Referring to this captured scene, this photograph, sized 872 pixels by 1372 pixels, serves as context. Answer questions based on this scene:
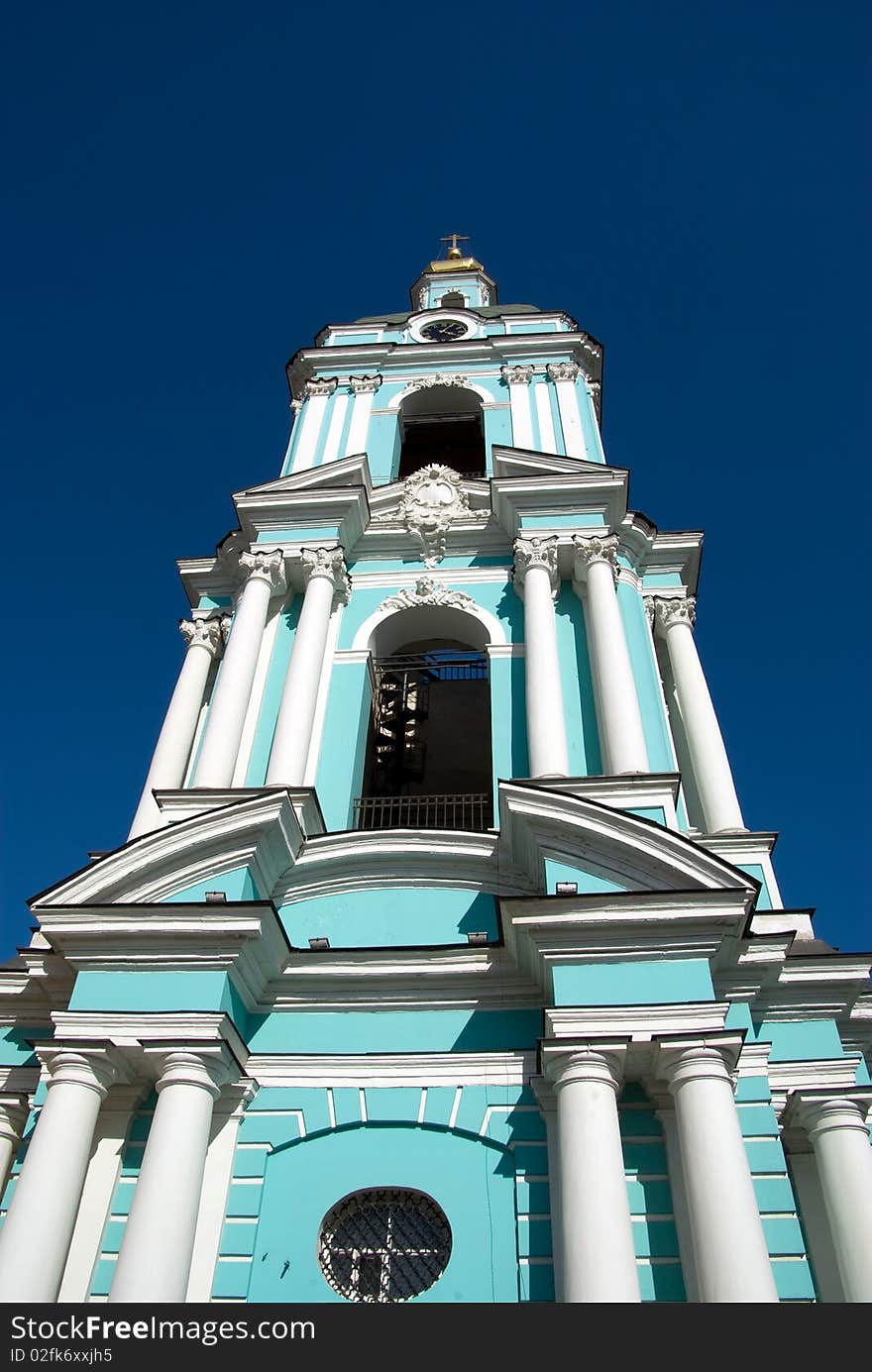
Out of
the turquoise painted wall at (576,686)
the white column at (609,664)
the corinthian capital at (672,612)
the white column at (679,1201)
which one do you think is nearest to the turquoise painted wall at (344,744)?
the turquoise painted wall at (576,686)

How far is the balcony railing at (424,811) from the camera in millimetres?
11172

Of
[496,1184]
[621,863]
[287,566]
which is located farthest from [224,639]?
[496,1184]

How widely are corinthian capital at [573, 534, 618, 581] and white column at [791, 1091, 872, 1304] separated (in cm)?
608

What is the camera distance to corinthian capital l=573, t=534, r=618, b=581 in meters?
12.2

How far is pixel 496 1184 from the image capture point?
25.6ft

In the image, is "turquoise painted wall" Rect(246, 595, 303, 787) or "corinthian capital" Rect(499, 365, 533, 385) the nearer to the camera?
"turquoise painted wall" Rect(246, 595, 303, 787)

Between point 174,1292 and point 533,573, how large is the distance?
7939 mm

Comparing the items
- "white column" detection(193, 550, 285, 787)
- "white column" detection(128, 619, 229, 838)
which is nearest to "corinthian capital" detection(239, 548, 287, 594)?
"white column" detection(193, 550, 285, 787)

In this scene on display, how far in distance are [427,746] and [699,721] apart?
425 cm

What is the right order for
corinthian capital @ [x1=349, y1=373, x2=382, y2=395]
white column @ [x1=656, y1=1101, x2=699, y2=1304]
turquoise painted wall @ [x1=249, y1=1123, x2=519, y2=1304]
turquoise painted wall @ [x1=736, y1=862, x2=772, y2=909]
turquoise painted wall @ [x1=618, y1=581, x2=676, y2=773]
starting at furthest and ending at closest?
corinthian capital @ [x1=349, y1=373, x2=382, y2=395] → turquoise painted wall @ [x1=618, y1=581, x2=676, y2=773] → turquoise painted wall @ [x1=736, y1=862, x2=772, y2=909] → turquoise painted wall @ [x1=249, y1=1123, x2=519, y2=1304] → white column @ [x1=656, y1=1101, x2=699, y2=1304]

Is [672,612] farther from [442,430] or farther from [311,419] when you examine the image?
[311,419]

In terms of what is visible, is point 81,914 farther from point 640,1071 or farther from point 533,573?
point 533,573

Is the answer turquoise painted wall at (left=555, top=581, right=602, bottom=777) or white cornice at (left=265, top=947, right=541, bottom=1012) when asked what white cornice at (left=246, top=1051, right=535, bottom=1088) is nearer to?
white cornice at (left=265, top=947, right=541, bottom=1012)

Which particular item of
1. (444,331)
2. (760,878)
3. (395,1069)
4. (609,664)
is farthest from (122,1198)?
(444,331)
